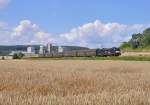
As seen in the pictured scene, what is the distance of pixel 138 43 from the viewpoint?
12888cm

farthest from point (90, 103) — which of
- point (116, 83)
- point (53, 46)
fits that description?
point (53, 46)

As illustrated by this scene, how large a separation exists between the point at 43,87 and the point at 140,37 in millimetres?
125098

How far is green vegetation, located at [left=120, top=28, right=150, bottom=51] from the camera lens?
395 ft

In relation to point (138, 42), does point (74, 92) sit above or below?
below

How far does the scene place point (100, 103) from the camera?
9.57 m

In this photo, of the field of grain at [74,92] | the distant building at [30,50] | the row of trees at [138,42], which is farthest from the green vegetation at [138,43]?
the field of grain at [74,92]

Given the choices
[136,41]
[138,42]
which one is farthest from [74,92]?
[136,41]

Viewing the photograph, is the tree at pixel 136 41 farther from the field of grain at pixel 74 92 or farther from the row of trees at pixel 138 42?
the field of grain at pixel 74 92

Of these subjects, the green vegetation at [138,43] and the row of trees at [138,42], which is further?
the row of trees at [138,42]

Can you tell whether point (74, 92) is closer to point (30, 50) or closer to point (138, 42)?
point (138, 42)

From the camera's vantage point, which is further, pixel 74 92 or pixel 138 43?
pixel 138 43

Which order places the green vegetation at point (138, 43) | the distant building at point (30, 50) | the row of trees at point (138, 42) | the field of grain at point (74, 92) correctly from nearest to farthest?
the field of grain at point (74, 92) < the green vegetation at point (138, 43) < the row of trees at point (138, 42) < the distant building at point (30, 50)

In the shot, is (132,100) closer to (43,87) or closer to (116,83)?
(43,87)

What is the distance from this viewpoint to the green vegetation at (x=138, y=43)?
395 feet
